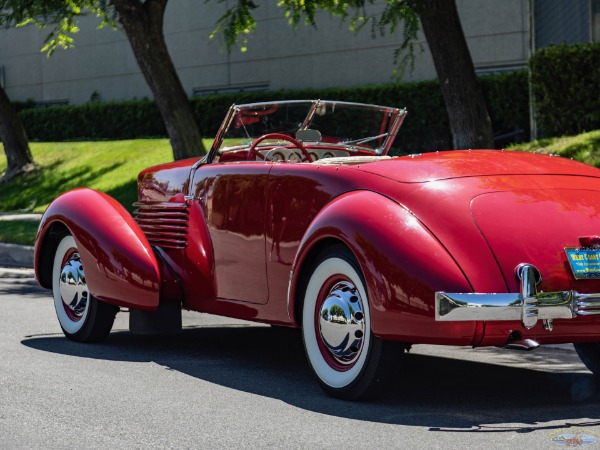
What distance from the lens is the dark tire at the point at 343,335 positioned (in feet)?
18.4

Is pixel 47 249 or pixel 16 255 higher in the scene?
pixel 47 249

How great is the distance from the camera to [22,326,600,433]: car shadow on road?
5461mm

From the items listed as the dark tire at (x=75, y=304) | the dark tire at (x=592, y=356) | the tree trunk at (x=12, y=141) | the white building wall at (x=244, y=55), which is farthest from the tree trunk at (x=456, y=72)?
the tree trunk at (x=12, y=141)

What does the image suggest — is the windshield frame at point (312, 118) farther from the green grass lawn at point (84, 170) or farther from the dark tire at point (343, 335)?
the green grass lawn at point (84, 170)

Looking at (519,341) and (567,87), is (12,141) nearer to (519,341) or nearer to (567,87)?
(567,87)

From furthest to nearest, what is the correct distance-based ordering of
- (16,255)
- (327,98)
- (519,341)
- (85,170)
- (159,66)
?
1. (85,170)
2. (327,98)
3. (159,66)
4. (16,255)
5. (519,341)

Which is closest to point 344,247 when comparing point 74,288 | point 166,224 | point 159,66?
point 166,224

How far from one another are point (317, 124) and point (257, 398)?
97.8 inches

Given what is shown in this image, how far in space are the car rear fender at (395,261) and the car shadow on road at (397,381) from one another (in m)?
0.43

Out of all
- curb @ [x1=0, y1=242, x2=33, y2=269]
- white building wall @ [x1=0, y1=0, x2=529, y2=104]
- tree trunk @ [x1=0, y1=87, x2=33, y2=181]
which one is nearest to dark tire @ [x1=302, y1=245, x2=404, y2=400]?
curb @ [x1=0, y1=242, x2=33, y2=269]

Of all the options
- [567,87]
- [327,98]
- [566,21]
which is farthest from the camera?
[327,98]

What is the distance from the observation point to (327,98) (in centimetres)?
2259

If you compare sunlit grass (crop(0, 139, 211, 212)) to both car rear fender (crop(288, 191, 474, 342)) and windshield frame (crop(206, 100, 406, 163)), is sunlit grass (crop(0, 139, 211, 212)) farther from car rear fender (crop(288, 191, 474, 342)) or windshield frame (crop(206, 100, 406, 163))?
car rear fender (crop(288, 191, 474, 342))

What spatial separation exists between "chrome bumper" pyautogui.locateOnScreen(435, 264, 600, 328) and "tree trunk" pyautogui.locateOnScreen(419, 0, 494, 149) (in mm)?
7731
